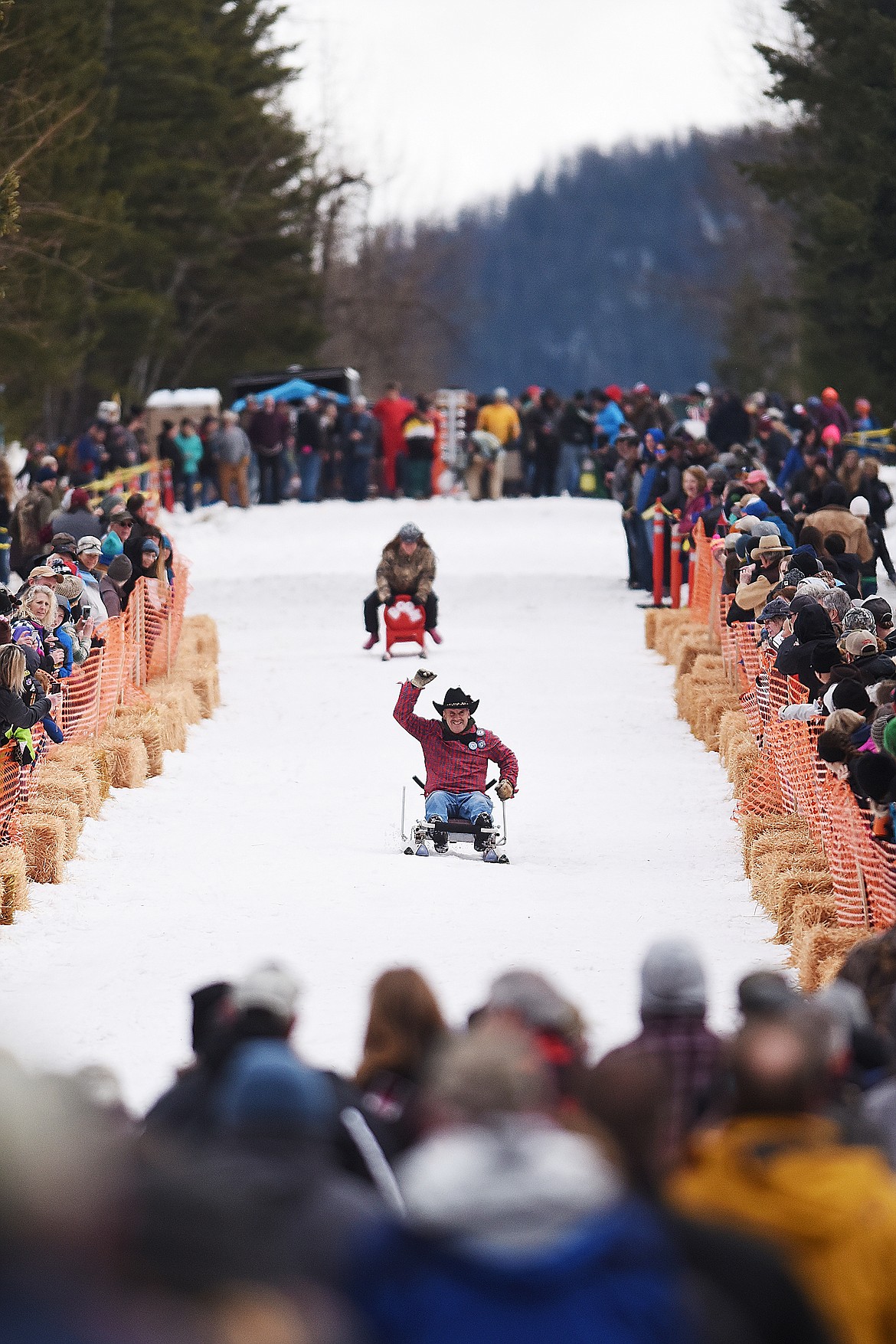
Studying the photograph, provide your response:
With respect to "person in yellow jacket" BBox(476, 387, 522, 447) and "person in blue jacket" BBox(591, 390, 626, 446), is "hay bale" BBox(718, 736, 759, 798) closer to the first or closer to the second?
"person in blue jacket" BBox(591, 390, 626, 446)

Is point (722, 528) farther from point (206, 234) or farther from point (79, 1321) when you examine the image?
point (206, 234)

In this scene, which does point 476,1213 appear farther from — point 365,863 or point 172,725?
point 172,725

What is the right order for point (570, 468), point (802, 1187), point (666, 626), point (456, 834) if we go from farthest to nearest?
point (570, 468), point (666, 626), point (456, 834), point (802, 1187)

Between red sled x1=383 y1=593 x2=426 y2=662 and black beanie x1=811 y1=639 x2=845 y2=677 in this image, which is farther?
red sled x1=383 y1=593 x2=426 y2=662

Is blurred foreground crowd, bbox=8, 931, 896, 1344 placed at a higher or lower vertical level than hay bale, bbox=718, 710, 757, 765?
higher

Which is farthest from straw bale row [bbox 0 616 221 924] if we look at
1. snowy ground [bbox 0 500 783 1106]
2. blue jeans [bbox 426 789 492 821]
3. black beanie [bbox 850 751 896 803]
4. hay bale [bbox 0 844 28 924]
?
black beanie [bbox 850 751 896 803]

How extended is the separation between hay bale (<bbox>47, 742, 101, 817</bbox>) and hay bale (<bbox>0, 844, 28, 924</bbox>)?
231 centimetres

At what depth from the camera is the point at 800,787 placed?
13.1m

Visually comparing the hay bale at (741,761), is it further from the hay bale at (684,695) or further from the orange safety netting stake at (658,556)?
the orange safety netting stake at (658,556)

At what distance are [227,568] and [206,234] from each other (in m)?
23.1

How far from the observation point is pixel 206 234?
51.2 metres

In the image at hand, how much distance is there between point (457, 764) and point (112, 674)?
4.56 metres

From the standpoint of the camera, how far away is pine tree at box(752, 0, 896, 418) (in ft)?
108

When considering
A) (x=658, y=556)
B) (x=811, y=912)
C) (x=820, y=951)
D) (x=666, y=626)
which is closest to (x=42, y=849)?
(x=811, y=912)
